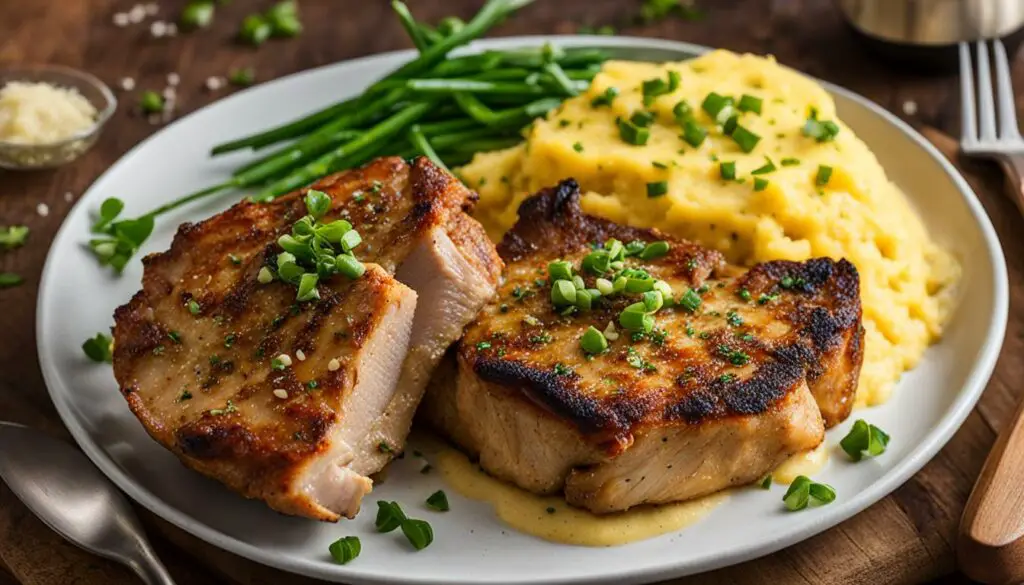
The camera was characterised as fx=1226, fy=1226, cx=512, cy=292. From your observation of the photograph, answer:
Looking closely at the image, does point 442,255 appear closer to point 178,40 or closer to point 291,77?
point 291,77

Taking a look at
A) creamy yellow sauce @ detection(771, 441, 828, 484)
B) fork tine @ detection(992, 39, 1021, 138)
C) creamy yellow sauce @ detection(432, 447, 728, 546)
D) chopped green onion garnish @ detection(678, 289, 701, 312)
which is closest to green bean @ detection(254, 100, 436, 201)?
creamy yellow sauce @ detection(432, 447, 728, 546)

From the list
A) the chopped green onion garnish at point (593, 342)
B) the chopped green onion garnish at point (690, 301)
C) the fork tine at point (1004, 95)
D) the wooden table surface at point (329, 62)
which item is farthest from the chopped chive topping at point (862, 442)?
the fork tine at point (1004, 95)

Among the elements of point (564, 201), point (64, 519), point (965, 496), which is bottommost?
point (965, 496)

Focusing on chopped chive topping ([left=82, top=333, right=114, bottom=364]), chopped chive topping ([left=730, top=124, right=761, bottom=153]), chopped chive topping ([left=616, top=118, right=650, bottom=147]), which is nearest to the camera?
chopped chive topping ([left=82, top=333, right=114, bottom=364])

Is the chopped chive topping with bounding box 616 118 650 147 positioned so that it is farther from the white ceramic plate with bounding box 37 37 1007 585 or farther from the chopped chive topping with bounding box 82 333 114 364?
the chopped chive topping with bounding box 82 333 114 364

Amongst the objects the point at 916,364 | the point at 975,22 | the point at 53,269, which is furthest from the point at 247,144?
the point at 975,22

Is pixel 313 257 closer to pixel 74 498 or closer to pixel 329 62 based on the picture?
pixel 74 498

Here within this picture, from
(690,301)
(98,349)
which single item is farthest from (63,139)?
(690,301)
